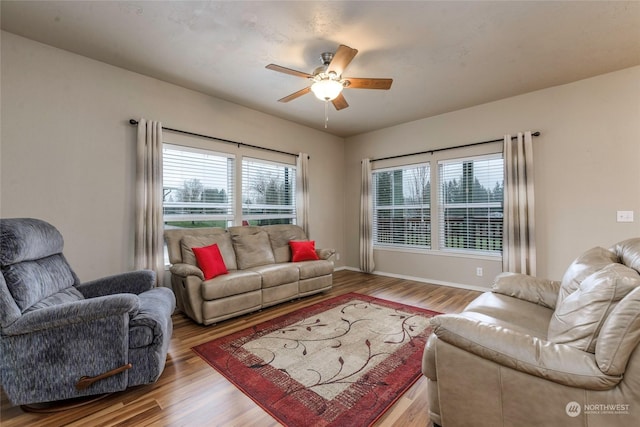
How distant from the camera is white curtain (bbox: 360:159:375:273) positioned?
5.47 meters

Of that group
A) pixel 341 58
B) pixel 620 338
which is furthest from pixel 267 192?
pixel 620 338

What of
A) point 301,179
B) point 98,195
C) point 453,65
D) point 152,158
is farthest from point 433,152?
point 98,195

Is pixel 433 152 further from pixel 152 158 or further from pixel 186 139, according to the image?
pixel 152 158

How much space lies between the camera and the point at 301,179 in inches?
197

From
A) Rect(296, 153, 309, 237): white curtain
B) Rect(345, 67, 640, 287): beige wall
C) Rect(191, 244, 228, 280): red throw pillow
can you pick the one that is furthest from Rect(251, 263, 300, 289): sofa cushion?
Rect(345, 67, 640, 287): beige wall

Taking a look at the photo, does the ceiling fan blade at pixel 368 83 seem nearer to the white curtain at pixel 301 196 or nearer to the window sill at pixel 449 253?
the white curtain at pixel 301 196

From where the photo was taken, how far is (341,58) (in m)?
2.39

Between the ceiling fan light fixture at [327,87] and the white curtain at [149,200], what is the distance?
205 centimetres

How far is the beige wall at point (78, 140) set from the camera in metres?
2.58

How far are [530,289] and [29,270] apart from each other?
366cm

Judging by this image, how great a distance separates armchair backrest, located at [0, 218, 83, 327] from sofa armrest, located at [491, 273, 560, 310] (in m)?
3.41

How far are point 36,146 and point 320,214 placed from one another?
4.05 metres

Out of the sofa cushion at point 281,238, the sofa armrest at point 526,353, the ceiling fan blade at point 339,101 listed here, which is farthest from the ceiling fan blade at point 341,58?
the sofa cushion at point 281,238

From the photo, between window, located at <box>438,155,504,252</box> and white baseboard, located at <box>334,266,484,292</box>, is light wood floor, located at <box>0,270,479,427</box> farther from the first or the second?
window, located at <box>438,155,504,252</box>
